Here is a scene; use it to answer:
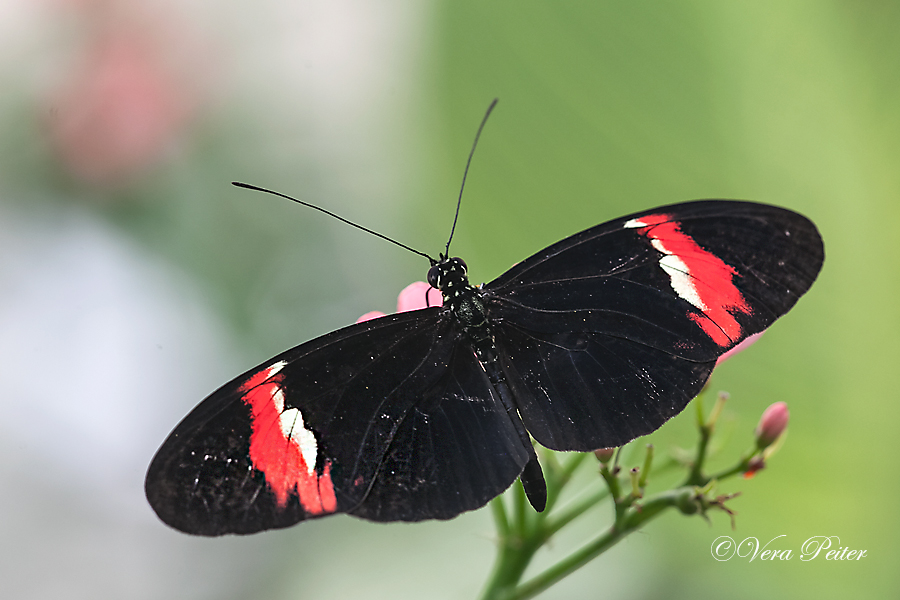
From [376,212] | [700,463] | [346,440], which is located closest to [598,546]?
[700,463]

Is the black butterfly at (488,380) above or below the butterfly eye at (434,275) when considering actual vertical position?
below

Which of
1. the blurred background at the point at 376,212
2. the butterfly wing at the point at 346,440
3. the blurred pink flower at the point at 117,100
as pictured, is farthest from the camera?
the blurred pink flower at the point at 117,100

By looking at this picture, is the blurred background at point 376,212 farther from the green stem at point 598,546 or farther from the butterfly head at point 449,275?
the butterfly head at point 449,275

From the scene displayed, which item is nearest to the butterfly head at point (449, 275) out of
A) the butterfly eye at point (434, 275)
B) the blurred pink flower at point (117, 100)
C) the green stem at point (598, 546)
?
the butterfly eye at point (434, 275)

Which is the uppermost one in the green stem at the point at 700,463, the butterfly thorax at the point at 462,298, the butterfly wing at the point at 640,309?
the butterfly thorax at the point at 462,298

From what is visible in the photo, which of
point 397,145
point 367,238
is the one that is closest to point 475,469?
point 397,145

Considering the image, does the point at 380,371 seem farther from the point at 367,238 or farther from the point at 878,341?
the point at 367,238

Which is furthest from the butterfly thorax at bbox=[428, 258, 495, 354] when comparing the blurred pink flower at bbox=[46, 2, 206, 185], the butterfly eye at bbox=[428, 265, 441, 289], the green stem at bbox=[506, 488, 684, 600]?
the blurred pink flower at bbox=[46, 2, 206, 185]

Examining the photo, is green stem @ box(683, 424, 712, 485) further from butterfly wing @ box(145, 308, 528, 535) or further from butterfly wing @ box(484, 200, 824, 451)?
butterfly wing @ box(145, 308, 528, 535)
